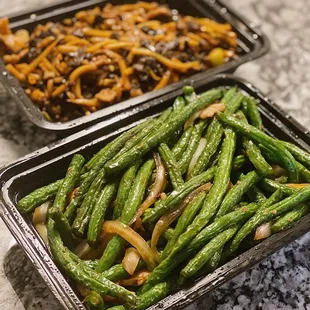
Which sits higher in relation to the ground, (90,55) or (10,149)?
(90,55)

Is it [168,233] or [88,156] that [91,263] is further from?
[88,156]

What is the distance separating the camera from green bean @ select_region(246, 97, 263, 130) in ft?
7.67

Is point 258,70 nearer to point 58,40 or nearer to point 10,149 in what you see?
point 58,40

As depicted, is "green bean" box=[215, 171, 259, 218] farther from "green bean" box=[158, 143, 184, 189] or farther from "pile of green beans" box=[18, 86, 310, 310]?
"green bean" box=[158, 143, 184, 189]

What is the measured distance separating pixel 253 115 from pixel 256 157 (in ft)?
1.01

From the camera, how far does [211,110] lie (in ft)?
7.60

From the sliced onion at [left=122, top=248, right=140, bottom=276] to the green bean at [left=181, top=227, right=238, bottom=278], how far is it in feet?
0.59

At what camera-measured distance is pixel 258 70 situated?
10.4 ft

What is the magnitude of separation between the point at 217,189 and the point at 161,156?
0.93 feet

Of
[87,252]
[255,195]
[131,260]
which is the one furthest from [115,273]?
[255,195]

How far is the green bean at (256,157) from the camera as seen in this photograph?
2073 mm

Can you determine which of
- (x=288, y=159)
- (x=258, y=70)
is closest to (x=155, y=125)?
(x=288, y=159)

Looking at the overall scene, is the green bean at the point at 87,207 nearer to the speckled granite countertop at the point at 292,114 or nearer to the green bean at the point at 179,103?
the speckled granite countertop at the point at 292,114

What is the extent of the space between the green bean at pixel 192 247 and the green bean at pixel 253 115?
56 cm
